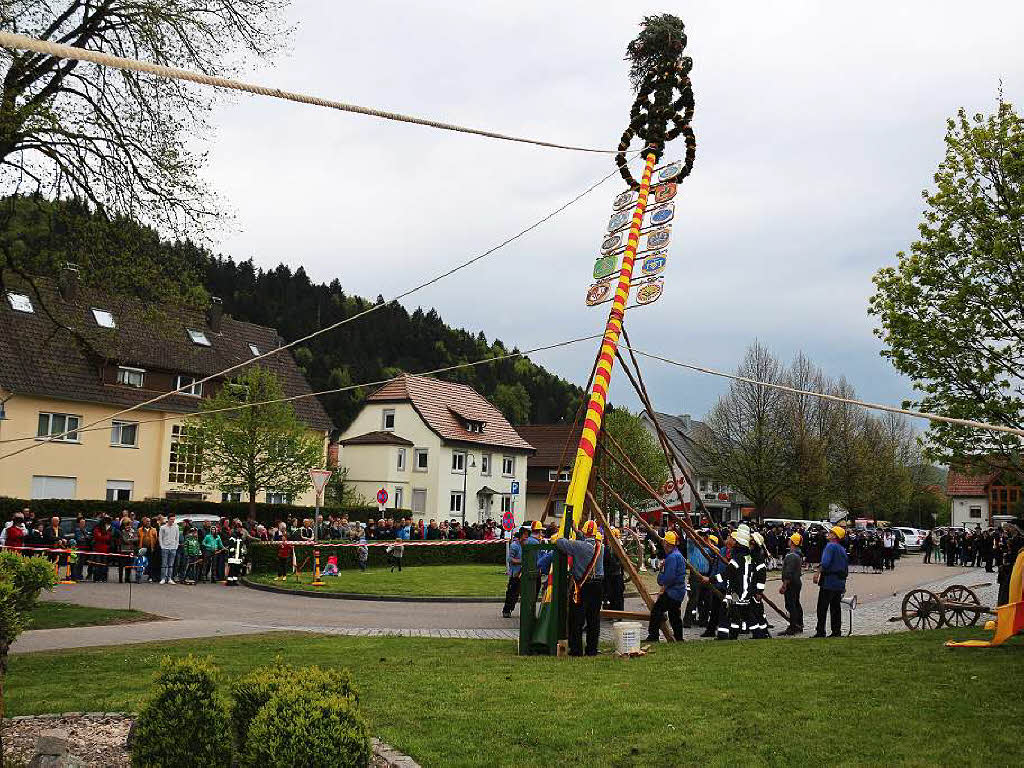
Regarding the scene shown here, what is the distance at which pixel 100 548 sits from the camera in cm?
2309

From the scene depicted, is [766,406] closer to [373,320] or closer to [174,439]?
[174,439]

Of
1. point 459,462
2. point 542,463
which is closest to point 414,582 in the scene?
point 459,462

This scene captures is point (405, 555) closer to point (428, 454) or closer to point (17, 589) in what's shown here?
point (428, 454)

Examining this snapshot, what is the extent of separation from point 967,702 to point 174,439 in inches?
1453

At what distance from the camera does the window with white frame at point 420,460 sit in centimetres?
5425

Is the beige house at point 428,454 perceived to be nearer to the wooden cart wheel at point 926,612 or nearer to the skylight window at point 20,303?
the skylight window at point 20,303

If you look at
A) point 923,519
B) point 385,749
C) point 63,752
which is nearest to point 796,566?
point 385,749

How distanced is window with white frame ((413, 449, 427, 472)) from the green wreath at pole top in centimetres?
4025

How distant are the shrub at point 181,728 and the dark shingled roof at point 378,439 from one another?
159ft

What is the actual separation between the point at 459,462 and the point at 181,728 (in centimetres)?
4954

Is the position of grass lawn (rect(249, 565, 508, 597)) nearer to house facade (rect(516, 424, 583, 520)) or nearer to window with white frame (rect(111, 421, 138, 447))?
window with white frame (rect(111, 421, 138, 447))

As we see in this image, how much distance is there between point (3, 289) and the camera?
1521 centimetres

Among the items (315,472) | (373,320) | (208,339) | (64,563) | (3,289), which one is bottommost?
(64,563)

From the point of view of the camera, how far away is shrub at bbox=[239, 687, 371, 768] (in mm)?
4484
